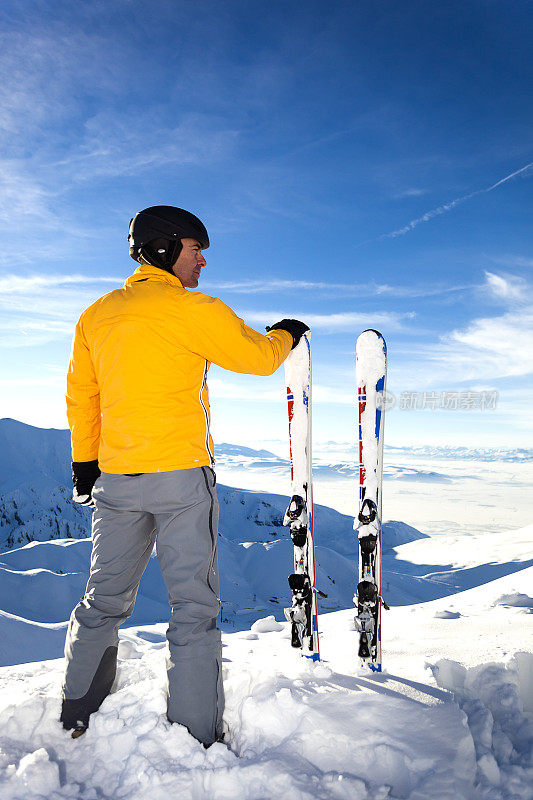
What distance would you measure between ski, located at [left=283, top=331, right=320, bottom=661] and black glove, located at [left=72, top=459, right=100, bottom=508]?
133 cm

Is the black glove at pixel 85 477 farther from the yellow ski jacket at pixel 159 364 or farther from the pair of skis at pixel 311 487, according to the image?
the pair of skis at pixel 311 487

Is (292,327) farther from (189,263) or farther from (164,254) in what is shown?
(164,254)

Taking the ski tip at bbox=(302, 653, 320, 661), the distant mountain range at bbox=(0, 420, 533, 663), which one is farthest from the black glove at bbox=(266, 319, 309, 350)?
the distant mountain range at bbox=(0, 420, 533, 663)

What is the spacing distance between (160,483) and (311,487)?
153cm

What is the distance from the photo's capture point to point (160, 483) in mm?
2029

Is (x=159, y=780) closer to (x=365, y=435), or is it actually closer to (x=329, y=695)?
(x=329, y=695)

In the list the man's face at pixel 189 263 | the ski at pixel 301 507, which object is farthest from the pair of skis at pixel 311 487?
the man's face at pixel 189 263

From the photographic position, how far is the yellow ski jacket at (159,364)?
2.07m

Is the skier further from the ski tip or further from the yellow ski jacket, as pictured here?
the ski tip

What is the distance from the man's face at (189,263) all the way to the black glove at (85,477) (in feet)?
3.57

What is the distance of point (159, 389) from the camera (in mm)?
2076

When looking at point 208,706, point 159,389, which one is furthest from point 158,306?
point 208,706

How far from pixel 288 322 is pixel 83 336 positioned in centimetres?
119

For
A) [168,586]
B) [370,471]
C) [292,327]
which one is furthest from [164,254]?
[370,471]
